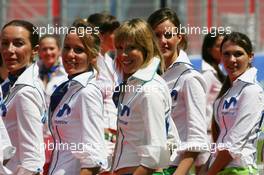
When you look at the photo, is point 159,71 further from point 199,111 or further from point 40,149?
point 40,149

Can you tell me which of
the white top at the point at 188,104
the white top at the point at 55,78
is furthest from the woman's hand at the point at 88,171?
the white top at the point at 55,78

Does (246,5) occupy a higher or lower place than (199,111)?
higher

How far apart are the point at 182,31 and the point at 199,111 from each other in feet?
2.37

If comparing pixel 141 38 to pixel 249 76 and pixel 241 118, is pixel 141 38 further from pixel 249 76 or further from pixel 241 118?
pixel 249 76

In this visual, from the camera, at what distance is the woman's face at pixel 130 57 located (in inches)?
224

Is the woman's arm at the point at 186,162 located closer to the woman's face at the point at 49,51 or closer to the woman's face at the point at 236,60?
the woman's face at the point at 236,60

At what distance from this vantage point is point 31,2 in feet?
53.4

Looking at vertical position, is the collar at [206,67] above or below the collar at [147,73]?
above

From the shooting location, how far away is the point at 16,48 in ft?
19.3

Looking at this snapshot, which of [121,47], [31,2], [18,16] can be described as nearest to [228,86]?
[121,47]

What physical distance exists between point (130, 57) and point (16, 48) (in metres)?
0.72

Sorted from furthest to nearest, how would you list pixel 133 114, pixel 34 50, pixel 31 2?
pixel 31 2
pixel 34 50
pixel 133 114

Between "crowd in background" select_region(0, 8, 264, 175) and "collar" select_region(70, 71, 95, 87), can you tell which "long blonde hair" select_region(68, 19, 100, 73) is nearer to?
"crowd in background" select_region(0, 8, 264, 175)

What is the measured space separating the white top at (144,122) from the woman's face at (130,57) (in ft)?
0.22
